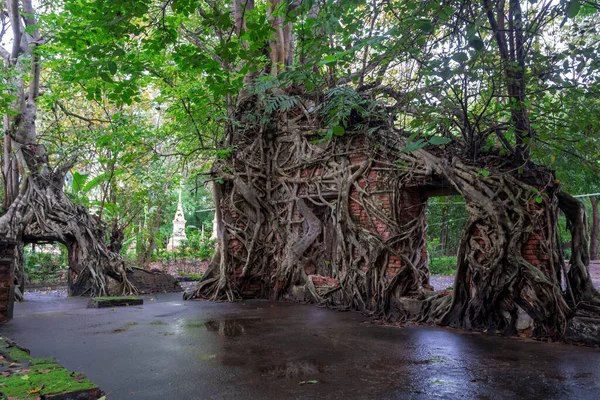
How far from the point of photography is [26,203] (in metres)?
11.3

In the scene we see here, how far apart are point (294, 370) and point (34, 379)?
218 centimetres

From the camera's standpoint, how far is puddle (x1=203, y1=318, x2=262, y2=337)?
20.6ft

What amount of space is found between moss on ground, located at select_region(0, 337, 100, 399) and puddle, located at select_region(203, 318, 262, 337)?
8.58 ft

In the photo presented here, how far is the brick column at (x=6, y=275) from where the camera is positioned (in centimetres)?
700

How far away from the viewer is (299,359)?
480 centimetres

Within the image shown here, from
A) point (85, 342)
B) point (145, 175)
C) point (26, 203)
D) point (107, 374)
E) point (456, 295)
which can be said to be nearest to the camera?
point (107, 374)

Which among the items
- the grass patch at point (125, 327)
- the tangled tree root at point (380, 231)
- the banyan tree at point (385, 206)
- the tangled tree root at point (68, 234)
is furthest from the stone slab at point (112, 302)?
the grass patch at point (125, 327)

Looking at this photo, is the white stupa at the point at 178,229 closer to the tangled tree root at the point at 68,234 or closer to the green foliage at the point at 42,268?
the green foliage at the point at 42,268

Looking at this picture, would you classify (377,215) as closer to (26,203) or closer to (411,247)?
(411,247)

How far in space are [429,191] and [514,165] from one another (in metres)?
1.77

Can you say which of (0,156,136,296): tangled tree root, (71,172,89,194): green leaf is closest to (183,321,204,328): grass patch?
(0,156,136,296): tangled tree root

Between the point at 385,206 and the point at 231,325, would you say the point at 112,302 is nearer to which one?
the point at 231,325

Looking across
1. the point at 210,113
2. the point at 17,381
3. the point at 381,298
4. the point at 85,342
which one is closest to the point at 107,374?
the point at 17,381

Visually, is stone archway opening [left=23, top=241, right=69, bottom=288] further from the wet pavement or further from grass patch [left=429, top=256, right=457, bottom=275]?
grass patch [left=429, top=256, right=457, bottom=275]
